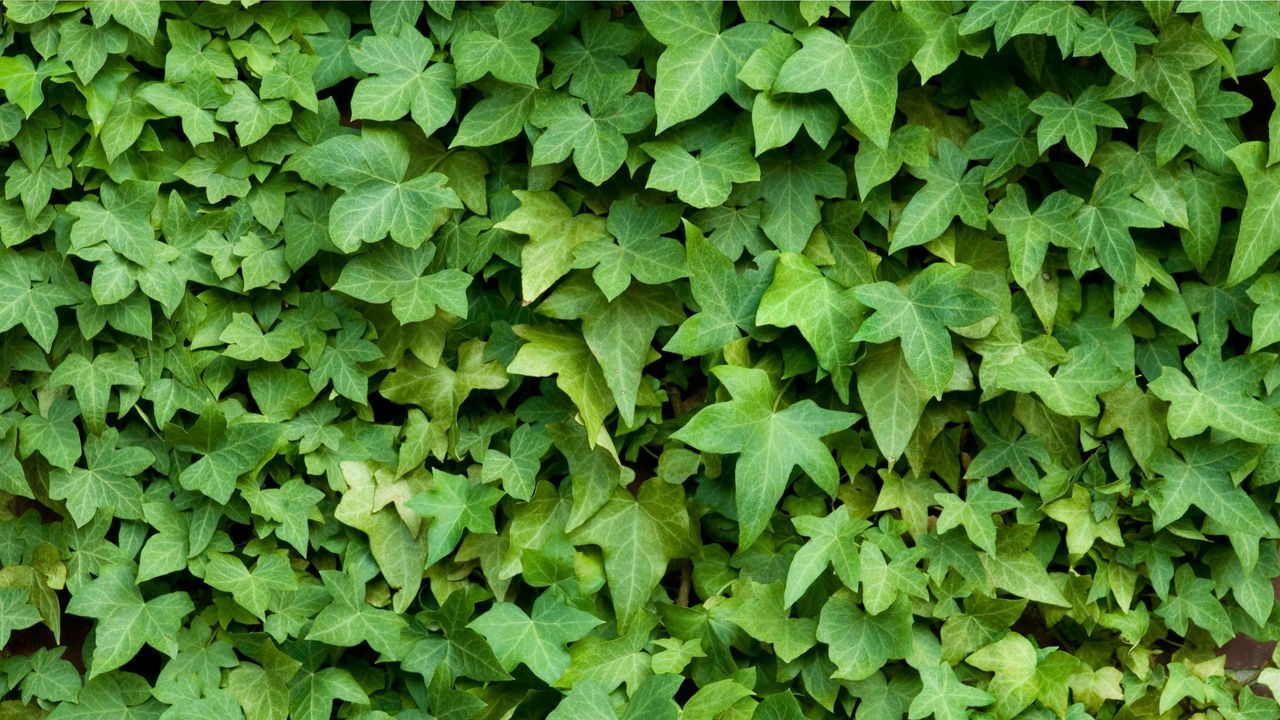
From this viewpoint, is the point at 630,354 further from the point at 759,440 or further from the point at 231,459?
the point at 231,459

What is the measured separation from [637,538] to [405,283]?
2.33 feet

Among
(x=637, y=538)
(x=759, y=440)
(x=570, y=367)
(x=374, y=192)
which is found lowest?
(x=637, y=538)

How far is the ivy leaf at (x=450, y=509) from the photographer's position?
221cm

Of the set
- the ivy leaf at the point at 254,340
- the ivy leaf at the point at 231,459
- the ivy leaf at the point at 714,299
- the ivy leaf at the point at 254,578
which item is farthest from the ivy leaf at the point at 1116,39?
the ivy leaf at the point at 254,578

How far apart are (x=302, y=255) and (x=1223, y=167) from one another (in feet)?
6.10

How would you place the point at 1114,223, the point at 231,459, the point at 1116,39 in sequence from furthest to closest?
1. the point at 231,459
2. the point at 1114,223
3. the point at 1116,39

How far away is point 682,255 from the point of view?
214cm

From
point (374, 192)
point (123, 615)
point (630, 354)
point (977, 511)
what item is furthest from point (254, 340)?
point (977, 511)

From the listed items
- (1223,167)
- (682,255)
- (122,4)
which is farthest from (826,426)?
(122,4)

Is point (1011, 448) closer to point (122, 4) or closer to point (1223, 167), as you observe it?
point (1223, 167)

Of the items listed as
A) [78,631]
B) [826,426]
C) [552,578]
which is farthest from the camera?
[78,631]

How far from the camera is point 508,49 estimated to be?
6.97 ft

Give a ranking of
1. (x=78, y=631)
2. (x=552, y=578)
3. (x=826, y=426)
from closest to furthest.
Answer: (x=826, y=426)
(x=552, y=578)
(x=78, y=631)

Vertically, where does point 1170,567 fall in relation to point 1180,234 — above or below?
below
